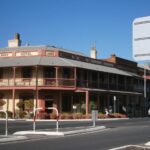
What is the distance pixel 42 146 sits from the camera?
1491cm

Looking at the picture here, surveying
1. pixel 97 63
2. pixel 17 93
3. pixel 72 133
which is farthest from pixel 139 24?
pixel 97 63

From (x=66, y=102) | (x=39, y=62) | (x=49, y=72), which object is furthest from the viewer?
(x=66, y=102)

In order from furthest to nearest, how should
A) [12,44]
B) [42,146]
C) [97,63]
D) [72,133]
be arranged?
[12,44] < [97,63] < [72,133] < [42,146]

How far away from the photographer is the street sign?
25.6 feet

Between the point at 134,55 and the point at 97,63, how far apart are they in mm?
47406

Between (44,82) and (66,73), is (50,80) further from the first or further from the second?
(66,73)

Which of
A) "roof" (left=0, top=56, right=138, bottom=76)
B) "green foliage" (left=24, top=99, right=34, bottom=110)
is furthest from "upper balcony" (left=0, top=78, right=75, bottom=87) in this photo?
"roof" (left=0, top=56, right=138, bottom=76)

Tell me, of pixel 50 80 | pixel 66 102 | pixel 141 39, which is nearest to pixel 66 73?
pixel 50 80

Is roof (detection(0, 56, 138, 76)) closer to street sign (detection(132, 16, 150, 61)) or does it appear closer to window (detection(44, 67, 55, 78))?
window (detection(44, 67, 55, 78))

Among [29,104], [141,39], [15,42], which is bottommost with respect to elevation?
[29,104]

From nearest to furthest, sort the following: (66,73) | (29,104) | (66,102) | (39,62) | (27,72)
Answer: (39,62) < (29,104) < (27,72) < (66,73) < (66,102)

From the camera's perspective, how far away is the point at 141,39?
797 cm

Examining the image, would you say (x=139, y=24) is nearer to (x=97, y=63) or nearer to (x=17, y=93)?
(x=17, y=93)

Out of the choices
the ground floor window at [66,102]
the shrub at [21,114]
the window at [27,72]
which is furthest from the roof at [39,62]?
the shrub at [21,114]
